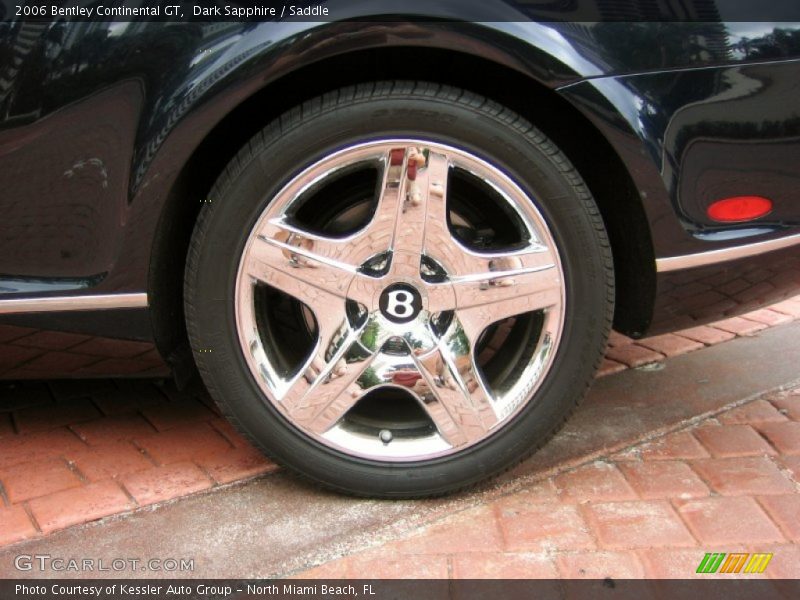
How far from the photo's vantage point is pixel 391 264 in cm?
187

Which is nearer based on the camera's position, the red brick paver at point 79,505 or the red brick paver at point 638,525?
Result: the red brick paver at point 638,525

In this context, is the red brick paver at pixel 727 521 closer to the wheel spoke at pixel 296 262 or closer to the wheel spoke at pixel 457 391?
the wheel spoke at pixel 457 391

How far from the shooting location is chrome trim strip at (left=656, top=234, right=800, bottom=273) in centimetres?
190

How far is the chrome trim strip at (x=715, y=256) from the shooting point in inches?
74.8

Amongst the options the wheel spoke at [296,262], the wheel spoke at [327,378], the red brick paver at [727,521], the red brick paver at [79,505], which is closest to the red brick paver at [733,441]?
the red brick paver at [727,521]

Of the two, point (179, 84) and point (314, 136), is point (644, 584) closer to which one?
point (314, 136)

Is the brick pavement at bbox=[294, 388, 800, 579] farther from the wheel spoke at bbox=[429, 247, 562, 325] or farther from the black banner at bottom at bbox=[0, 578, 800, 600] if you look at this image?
the wheel spoke at bbox=[429, 247, 562, 325]

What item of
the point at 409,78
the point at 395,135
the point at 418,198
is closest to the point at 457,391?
the point at 418,198

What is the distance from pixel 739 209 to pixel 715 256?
12cm

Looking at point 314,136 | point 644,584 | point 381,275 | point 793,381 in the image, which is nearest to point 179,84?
point 314,136

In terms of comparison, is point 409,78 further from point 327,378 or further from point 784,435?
point 784,435

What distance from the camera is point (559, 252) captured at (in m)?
1.87

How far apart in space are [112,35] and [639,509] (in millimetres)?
1599

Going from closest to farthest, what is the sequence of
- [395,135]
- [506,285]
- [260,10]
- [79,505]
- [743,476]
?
[260,10] → [395,135] → [506,285] → [79,505] → [743,476]
